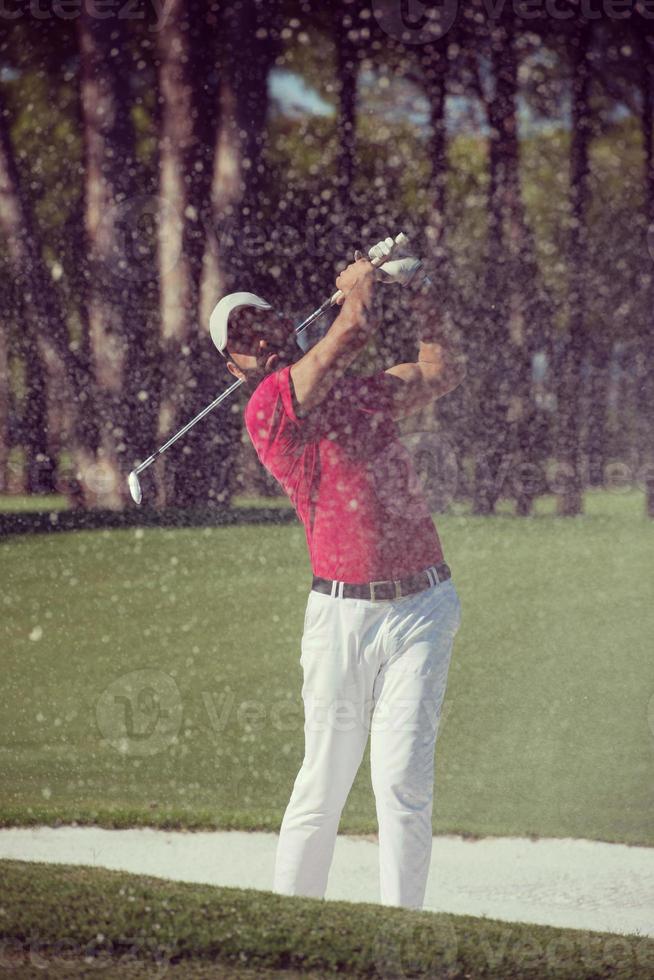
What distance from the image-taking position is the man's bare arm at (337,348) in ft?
9.71

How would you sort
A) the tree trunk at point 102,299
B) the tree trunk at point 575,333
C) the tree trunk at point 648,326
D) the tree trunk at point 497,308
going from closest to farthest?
the tree trunk at point 102,299 < the tree trunk at point 575,333 < the tree trunk at point 497,308 < the tree trunk at point 648,326

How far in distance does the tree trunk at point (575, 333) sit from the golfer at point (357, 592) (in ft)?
34.6

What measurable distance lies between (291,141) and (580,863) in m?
18.7

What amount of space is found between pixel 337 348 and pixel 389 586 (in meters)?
0.55

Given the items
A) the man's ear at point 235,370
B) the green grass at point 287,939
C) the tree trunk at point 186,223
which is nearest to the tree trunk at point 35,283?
the tree trunk at point 186,223

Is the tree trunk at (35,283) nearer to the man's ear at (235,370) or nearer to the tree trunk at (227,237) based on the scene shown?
the tree trunk at (227,237)

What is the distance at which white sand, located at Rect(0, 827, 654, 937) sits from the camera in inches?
155

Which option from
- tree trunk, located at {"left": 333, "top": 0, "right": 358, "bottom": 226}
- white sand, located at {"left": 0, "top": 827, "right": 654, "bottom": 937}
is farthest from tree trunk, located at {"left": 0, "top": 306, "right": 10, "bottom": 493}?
white sand, located at {"left": 0, "top": 827, "right": 654, "bottom": 937}

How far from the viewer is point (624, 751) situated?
5922 millimetres

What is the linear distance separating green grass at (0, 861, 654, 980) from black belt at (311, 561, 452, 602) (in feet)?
2.20

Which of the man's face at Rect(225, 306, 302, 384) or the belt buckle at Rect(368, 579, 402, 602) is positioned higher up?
the man's face at Rect(225, 306, 302, 384)

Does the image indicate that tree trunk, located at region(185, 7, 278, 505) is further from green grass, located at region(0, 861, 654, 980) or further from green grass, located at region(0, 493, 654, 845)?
green grass, located at region(0, 861, 654, 980)

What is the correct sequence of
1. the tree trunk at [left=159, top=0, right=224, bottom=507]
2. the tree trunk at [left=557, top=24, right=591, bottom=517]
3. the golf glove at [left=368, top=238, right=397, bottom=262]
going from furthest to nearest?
the tree trunk at [left=557, top=24, right=591, bottom=517]
the tree trunk at [left=159, top=0, right=224, bottom=507]
the golf glove at [left=368, top=238, right=397, bottom=262]

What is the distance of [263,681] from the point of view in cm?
710
